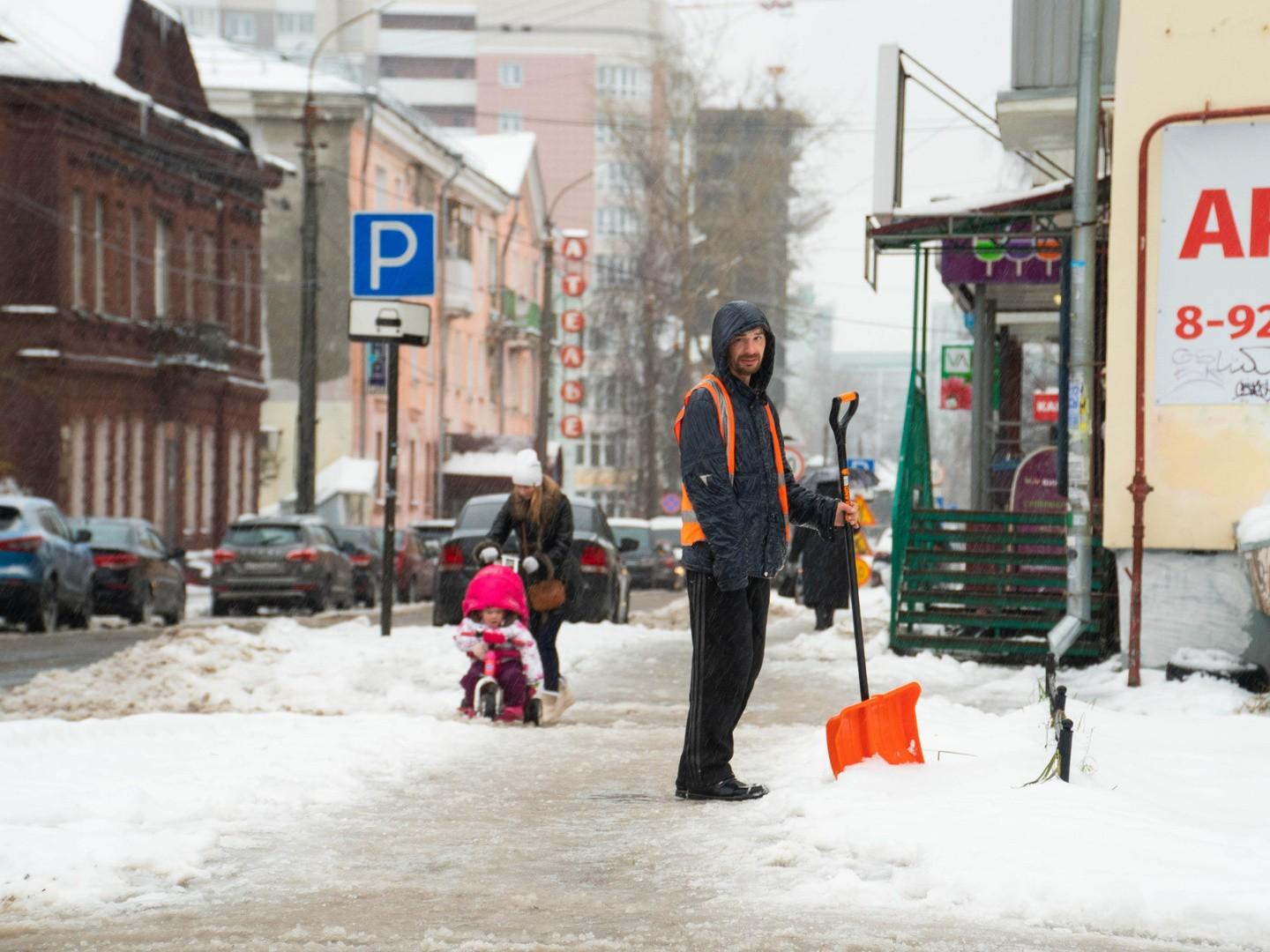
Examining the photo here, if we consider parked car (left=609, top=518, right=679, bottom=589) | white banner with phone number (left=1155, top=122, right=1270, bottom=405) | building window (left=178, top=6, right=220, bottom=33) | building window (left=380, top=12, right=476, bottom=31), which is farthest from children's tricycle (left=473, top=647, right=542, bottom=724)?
building window (left=178, top=6, right=220, bottom=33)

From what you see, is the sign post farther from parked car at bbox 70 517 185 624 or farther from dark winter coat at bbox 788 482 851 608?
parked car at bbox 70 517 185 624

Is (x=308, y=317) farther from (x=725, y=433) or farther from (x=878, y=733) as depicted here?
(x=878, y=733)

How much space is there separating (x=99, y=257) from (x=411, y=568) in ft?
31.8

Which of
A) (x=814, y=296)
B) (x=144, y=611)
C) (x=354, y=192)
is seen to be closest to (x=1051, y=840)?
(x=144, y=611)

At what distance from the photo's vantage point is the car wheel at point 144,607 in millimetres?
27266

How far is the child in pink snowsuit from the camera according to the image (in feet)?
39.8

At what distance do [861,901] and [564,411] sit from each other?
8672cm

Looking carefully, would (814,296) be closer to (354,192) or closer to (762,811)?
(354,192)

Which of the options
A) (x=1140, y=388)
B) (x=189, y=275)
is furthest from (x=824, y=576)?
(x=189, y=275)

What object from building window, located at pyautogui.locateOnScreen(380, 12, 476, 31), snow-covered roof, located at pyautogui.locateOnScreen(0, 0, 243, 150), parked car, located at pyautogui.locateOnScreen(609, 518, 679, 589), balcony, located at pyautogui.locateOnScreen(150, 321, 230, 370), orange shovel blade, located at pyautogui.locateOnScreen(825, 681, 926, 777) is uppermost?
building window, located at pyautogui.locateOnScreen(380, 12, 476, 31)

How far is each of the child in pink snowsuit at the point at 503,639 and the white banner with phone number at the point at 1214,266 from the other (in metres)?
4.38

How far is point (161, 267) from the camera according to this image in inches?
1772

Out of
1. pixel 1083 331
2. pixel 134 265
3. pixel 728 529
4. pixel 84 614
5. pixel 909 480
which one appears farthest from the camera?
pixel 134 265

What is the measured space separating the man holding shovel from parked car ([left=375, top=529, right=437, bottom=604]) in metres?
27.4
